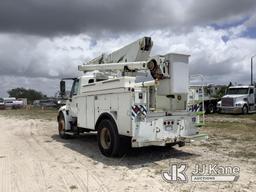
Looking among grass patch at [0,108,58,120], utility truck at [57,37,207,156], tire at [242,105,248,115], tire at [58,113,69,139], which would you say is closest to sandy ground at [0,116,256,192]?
utility truck at [57,37,207,156]

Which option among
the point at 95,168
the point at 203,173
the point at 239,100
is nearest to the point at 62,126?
the point at 95,168

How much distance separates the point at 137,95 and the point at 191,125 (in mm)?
2129

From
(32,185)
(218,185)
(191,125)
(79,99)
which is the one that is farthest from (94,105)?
(218,185)

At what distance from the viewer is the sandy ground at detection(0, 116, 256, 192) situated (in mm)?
6906

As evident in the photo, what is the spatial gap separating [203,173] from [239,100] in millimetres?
23584

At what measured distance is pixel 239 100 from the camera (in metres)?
30.2

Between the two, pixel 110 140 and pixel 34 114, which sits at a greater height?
pixel 110 140

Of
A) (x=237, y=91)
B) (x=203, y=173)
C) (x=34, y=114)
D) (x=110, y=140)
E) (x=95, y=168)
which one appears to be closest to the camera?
(x=203, y=173)

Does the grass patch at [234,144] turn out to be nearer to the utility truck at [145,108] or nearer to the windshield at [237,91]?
the utility truck at [145,108]

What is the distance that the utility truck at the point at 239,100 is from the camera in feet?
98.4

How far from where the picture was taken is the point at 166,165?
349 inches

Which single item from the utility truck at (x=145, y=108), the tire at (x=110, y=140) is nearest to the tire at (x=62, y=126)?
the utility truck at (x=145, y=108)

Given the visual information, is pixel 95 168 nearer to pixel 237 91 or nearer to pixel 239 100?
pixel 239 100

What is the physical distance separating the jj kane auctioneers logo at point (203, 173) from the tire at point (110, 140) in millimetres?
1538
